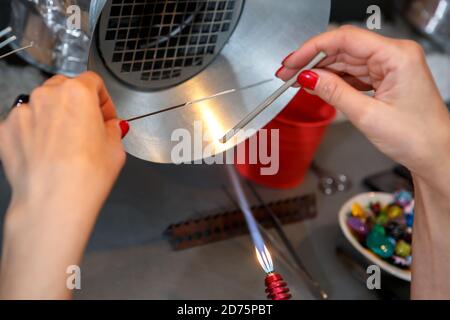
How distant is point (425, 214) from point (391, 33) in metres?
0.83

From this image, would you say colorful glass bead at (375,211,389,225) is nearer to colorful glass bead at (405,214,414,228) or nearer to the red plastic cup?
colorful glass bead at (405,214,414,228)

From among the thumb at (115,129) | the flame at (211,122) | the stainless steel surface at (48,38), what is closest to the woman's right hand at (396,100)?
the flame at (211,122)

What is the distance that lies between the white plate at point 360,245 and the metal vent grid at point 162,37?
0.40 metres

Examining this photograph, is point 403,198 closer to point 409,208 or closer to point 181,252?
point 409,208

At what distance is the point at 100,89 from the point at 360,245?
0.57 metres

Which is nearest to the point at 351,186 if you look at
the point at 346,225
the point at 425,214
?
the point at 346,225

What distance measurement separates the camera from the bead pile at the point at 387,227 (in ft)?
2.81

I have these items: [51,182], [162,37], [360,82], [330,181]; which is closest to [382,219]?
[330,181]

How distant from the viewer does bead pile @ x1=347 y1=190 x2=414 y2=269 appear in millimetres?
855

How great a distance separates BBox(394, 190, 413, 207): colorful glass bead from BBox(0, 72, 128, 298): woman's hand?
0.69 m

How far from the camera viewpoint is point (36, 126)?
0.49 meters

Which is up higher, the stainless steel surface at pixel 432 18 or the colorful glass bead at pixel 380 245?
the stainless steel surface at pixel 432 18

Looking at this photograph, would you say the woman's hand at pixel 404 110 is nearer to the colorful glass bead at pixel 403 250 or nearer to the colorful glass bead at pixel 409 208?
the colorful glass bead at pixel 403 250
